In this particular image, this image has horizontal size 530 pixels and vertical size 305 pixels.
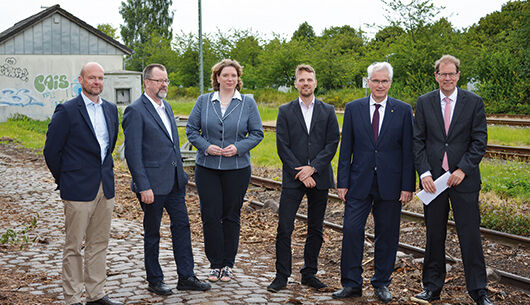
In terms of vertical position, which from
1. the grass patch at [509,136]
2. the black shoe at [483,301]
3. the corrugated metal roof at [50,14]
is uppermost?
the corrugated metal roof at [50,14]

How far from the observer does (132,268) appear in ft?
21.1

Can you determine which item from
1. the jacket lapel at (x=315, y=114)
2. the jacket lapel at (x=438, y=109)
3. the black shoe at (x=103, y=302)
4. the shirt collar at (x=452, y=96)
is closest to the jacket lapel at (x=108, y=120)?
the black shoe at (x=103, y=302)

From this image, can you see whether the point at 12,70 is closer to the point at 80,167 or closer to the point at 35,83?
the point at 35,83

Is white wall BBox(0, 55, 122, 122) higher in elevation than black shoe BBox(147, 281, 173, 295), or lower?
higher

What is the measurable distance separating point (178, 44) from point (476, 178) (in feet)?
149

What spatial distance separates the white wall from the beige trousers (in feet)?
84.6

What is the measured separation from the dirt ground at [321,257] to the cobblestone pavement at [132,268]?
Result: 212mm

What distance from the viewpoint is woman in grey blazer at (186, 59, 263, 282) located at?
19.0ft

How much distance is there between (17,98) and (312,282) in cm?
Result: 2733

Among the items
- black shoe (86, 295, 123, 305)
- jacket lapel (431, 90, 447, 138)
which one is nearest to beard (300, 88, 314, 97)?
jacket lapel (431, 90, 447, 138)

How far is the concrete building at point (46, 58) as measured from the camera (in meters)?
29.4

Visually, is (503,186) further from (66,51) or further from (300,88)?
(66,51)

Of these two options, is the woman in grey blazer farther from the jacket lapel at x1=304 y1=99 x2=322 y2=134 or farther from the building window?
the building window

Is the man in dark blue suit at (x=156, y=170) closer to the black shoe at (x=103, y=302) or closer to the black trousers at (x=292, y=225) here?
the black shoe at (x=103, y=302)
